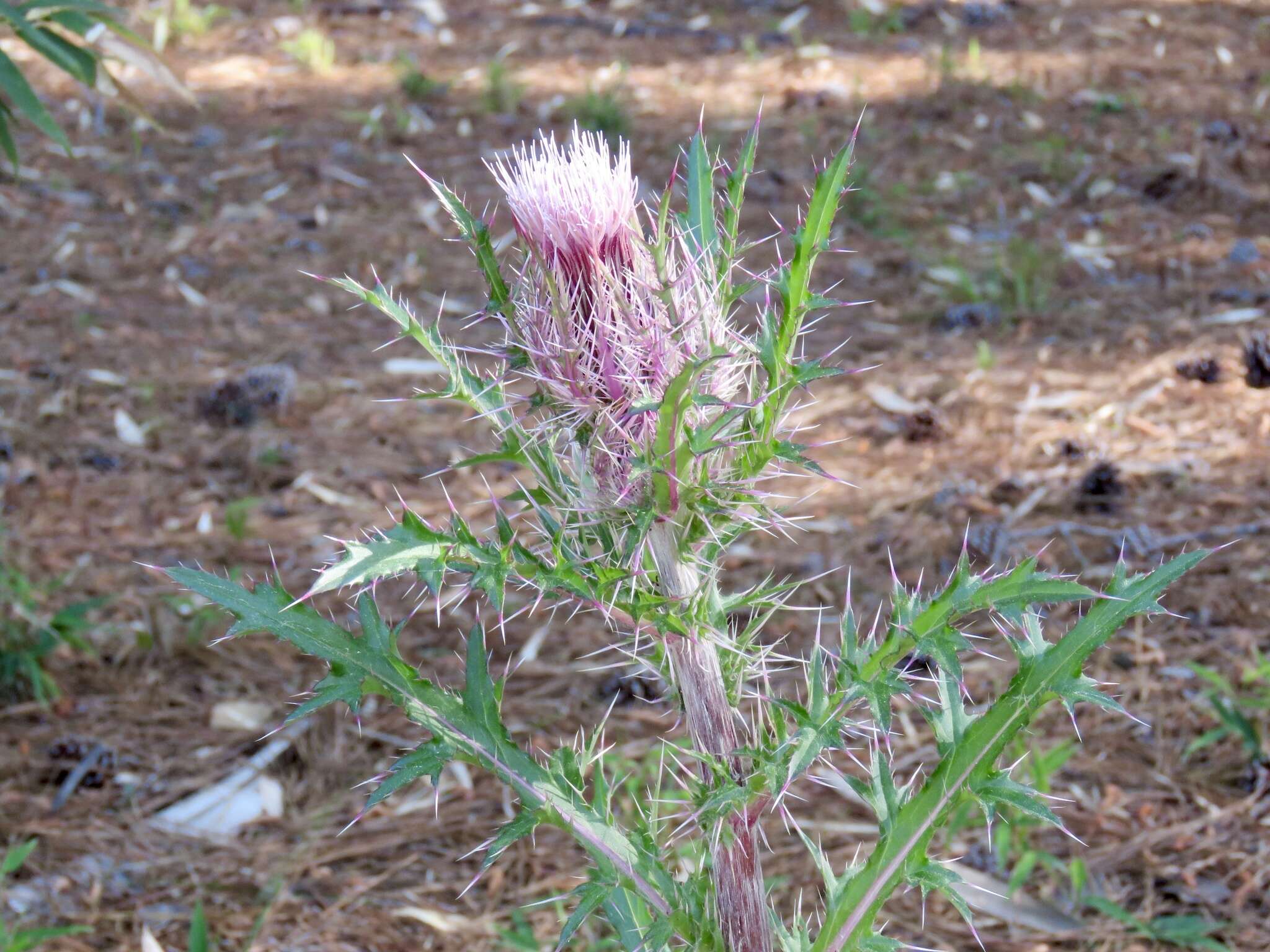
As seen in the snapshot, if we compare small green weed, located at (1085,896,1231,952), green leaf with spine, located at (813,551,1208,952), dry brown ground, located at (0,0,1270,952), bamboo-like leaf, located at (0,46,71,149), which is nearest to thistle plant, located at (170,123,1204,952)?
green leaf with spine, located at (813,551,1208,952)

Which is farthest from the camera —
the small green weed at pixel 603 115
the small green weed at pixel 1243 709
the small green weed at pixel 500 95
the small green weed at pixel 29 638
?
the small green weed at pixel 500 95

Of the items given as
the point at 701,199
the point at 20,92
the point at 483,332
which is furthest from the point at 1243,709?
the point at 483,332

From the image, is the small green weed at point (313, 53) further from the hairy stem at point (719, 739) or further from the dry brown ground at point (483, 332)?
the hairy stem at point (719, 739)

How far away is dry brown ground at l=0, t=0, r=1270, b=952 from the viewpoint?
93.1 inches

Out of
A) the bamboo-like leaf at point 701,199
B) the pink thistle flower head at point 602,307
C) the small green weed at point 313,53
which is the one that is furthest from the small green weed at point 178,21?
the pink thistle flower head at point 602,307

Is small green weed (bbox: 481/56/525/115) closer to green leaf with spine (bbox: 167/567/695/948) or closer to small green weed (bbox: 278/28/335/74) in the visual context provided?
small green weed (bbox: 278/28/335/74)

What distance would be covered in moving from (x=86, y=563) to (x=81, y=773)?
0.76 m

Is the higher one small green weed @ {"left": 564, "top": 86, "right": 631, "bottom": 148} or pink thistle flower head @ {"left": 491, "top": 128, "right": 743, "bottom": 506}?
pink thistle flower head @ {"left": 491, "top": 128, "right": 743, "bottom": 506}

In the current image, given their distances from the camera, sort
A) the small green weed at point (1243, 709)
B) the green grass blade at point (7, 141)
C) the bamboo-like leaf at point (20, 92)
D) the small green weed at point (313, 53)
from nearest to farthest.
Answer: the bamboo-like leaf at point (20, 92)
the green grass blade at point (7, 141)
the small green weed at point (1243, 709)
the small green weed at point (313, 53)

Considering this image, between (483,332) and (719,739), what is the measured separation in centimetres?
315

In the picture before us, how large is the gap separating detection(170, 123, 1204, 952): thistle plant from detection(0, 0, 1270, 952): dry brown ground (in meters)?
0.55

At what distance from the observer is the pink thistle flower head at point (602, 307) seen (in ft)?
3.93

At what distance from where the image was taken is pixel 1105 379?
12.2ft

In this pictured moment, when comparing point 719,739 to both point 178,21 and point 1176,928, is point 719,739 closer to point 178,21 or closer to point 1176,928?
point 1176,928
